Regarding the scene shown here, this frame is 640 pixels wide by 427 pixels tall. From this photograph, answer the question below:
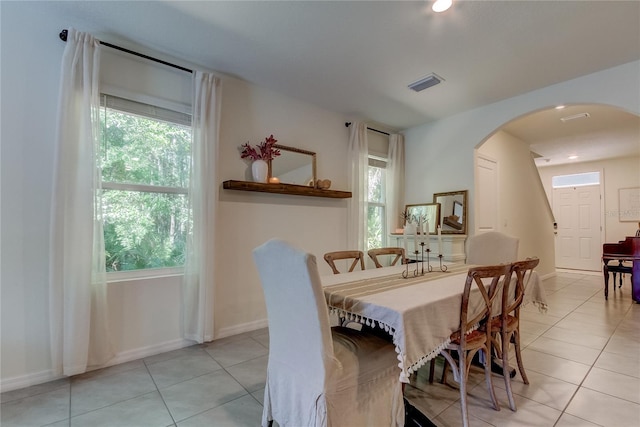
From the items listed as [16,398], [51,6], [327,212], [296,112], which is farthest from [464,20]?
[16,398]

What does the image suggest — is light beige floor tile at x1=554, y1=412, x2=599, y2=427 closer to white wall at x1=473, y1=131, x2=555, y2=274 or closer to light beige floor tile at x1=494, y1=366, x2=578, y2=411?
light beige floor tile at x1=494, y1=366, x2=578, y2=411

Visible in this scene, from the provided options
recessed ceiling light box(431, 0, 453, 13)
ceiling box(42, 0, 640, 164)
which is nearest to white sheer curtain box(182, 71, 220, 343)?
ceiling box(42, 0, 640, 164)

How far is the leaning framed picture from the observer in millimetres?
6379

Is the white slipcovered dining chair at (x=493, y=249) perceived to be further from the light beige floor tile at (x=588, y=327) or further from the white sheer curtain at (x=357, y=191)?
the white sheer curtain at (x=357, y=191)

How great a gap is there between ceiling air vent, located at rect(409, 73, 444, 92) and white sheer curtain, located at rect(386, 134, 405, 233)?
134 cm

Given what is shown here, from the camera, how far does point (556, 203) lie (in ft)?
24.8

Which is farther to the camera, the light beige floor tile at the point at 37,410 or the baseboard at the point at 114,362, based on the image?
the baseboard at the point at 114,362

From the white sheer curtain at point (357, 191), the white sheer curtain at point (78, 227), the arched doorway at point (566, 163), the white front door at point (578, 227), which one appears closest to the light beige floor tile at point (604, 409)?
the arched doorway at point (566, 163)

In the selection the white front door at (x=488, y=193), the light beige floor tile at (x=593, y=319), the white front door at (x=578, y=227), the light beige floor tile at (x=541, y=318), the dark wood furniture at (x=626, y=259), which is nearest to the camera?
the light beige floor tile at (x=593, y=319)

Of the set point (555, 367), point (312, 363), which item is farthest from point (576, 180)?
point (312, 363)

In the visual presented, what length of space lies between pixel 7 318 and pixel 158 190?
1329mm

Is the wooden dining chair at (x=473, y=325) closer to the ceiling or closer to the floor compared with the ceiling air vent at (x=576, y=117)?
closer to the floor

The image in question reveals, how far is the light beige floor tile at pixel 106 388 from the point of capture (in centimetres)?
186

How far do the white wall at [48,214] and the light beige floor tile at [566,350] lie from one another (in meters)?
2.30
